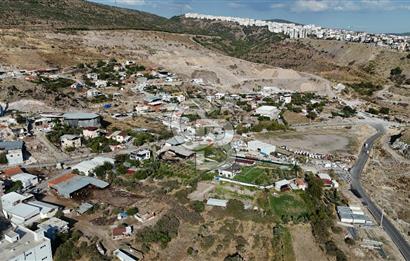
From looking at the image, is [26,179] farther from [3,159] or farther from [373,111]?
[373,111]

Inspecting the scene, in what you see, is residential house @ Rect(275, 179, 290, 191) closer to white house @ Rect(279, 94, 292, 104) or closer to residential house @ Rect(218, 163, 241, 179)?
residential house @ Rect(218, 163, 241, 179)

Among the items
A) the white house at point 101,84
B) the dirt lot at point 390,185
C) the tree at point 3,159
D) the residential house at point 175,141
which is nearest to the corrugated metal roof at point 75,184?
the tree at point 3,159

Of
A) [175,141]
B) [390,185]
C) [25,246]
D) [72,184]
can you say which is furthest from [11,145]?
[390,185]

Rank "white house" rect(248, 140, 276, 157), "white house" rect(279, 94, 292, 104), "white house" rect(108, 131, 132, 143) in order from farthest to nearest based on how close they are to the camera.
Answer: "white house" rect(279, 94, 292, 104) < "white house" rect(108, 131, 132, 143) < "white house" rect(248, 140, 276, 157)

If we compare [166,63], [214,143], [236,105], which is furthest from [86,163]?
[166,63]

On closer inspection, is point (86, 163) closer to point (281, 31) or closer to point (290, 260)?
point (290, 260)

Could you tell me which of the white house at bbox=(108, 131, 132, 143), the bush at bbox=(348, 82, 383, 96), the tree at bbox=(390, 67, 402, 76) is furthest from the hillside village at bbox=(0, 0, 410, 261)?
the tree at bbox=(390, 67, 402, 76)
